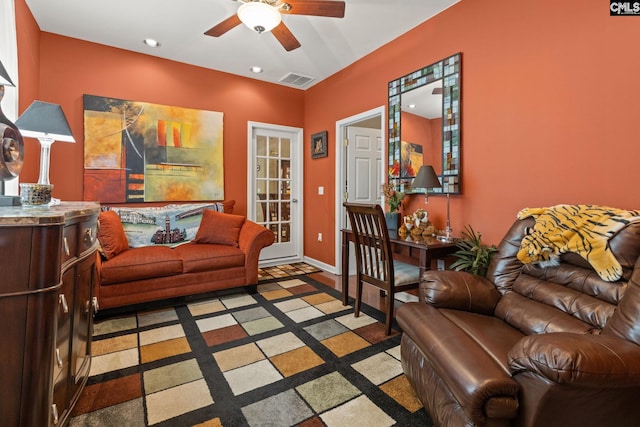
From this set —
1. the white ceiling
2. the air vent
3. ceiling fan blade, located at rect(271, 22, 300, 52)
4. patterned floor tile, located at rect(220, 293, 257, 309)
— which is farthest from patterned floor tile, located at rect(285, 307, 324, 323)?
the air vent

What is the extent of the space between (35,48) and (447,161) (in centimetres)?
408

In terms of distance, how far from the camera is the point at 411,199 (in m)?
3.07

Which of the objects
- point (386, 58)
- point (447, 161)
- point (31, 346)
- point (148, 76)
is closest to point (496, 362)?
point (31, 346)

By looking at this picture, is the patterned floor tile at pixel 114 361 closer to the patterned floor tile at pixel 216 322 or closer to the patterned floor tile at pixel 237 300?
the patterned floor tile at pixel 216 322

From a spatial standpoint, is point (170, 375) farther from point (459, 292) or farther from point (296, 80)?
point (296, 80)

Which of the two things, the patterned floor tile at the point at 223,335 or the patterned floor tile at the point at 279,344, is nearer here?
the patterned floor tile at the point at 279,344

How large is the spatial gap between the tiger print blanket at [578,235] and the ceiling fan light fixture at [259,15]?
6.88 feet

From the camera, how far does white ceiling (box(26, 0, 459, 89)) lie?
2668 millimetres

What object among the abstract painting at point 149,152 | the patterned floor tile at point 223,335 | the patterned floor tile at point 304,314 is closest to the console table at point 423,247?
the patterned floor tile at point 304,314

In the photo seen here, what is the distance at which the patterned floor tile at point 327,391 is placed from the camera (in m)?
1.58

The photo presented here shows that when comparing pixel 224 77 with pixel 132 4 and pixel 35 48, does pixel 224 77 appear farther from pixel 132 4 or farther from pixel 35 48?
pixel 35 48

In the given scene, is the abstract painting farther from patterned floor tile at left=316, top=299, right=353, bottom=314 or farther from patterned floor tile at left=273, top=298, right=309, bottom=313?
patterned floor tile at left=316, top=299, right=353, bottom=314

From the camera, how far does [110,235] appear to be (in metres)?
2.75

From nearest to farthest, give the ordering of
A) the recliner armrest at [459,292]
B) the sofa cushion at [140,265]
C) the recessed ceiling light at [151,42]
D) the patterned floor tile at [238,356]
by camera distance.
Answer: the recliner armrest at [459,292], the patterned floor tile at [238,356], the sofa cushion at [140,265], the recessed ceiling light at [151,42]
